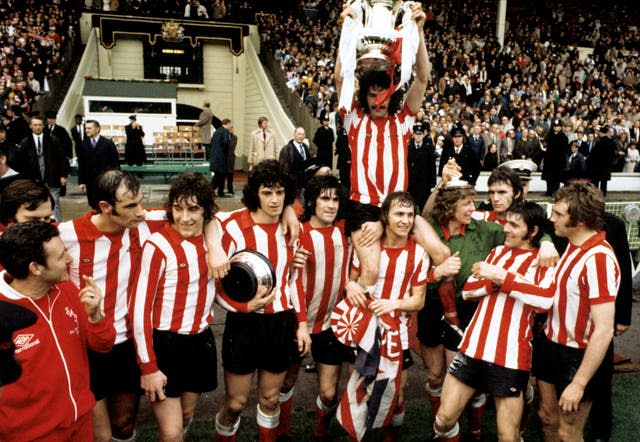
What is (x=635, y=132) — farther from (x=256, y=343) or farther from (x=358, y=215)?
(x=256, y=343)

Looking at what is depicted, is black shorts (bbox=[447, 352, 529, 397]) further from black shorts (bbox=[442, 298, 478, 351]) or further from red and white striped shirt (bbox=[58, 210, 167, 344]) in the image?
red and white striped shirt (bbox=[58, 210, 167, 344])

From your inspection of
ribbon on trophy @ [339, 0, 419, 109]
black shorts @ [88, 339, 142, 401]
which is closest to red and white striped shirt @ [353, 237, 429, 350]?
ribbon on trophy @ [339, 0, 419, 109]

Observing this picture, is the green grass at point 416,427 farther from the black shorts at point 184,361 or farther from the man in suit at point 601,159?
the man in suit at point 601,159

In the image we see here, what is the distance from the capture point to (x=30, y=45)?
55.6 ft

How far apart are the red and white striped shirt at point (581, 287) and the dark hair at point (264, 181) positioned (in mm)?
1625

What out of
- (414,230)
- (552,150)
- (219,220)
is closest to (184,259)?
(219,220)

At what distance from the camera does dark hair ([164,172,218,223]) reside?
9.86 ft

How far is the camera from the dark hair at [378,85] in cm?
353

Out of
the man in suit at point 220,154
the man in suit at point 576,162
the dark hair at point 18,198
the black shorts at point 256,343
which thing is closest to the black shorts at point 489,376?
the black shorts at point 256,343

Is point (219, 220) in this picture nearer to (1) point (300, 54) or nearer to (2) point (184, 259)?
(2) point (184, 259)

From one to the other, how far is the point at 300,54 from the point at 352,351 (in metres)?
18.2

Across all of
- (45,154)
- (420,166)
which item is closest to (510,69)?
(420,166)

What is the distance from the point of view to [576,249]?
9.89 feet

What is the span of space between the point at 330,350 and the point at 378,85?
1.76 meters
